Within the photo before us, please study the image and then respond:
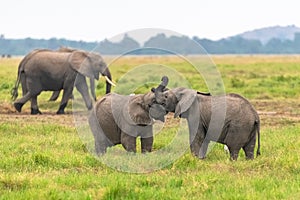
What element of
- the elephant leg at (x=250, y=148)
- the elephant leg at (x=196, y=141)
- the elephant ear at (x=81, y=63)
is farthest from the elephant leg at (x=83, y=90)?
the elephant leg at (x=250, y=148)

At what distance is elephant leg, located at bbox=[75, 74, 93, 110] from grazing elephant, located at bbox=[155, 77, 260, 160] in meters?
8.41

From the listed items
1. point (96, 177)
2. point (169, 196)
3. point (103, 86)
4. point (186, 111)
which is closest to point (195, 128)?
point (186, 111)

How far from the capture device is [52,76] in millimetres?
18609

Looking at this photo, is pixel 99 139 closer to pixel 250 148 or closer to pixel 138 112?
pixel 138 112

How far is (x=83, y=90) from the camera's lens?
18.9m

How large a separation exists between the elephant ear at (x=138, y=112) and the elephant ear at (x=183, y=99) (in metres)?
0.45

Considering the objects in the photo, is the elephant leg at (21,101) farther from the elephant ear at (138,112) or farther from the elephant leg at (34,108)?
the elephant ear at (138,112)

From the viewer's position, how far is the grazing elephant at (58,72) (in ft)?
61.0

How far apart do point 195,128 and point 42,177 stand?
291 centimetres

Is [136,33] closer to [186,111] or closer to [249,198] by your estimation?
[186,111]

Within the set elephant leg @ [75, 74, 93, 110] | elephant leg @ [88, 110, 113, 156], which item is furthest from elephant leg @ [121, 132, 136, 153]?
elephant leg @ [75, 74, 93, 110]

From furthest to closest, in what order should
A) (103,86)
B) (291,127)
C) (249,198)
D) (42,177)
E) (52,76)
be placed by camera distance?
(103,86) < (52,76) < (291,127) < (42,177) < (249,198)

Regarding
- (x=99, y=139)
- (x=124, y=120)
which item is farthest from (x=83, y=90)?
(x=124, y=120)

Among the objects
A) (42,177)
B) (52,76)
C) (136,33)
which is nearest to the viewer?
(42,177)
